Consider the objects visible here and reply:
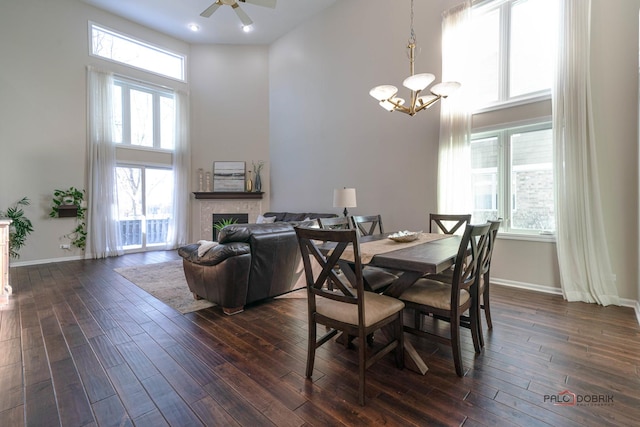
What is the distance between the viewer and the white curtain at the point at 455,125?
13.6 feet

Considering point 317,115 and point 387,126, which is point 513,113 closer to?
point 387,126

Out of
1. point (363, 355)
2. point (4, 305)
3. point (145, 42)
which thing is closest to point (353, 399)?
point (363, 355)

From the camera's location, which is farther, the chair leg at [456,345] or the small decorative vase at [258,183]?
the small decorative vase at [258,183]

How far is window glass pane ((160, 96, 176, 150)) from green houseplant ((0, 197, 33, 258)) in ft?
9.49

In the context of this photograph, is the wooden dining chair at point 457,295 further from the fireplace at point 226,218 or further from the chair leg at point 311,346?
the fireplace at point 226,218

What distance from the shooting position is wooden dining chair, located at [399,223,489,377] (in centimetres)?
188

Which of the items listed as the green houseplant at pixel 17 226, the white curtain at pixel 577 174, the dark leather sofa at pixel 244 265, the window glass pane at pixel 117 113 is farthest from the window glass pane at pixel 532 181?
the green houseplant at pixel 17 226

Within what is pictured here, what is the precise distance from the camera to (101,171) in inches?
239

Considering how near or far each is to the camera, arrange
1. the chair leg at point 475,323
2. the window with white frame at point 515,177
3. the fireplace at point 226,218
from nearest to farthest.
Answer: the chair leg at point 475,323 → the window with white frame at point 515,177 → the fireplace at point 226,218

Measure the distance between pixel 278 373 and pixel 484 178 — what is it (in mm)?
3857

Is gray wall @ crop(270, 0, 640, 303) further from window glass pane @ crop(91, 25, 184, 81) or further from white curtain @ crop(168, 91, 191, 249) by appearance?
window glass pane @ crop(91, 25, 184, 81)

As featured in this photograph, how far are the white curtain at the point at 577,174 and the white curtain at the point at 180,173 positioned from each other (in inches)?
289

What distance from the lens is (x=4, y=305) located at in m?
3.22

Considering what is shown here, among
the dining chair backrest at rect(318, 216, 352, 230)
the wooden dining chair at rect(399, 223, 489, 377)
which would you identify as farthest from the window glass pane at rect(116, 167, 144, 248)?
the wooden dining chair at rect(399, 223, 489, 377)
